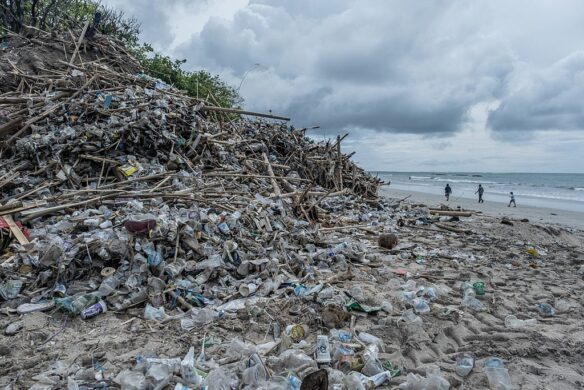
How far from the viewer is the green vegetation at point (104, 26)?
11.2 metres

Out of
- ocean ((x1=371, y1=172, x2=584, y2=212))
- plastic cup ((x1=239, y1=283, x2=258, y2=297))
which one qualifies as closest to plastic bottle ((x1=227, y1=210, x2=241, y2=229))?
plastic cup ((x1=239, y1=283, x2=258, y2=297))

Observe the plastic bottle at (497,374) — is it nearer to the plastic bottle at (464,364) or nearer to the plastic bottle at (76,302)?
the plastic bottle at (464,364)

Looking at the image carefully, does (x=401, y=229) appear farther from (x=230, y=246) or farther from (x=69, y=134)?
(x=69, y=134)

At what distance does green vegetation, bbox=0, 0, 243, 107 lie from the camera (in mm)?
11219

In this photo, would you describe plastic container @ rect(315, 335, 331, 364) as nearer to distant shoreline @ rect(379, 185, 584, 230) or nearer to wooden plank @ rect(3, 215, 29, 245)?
wooden plank @ rect(3, 215, 29, 245)

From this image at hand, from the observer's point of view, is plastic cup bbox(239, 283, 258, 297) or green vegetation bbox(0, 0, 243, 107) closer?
plastic cup bbox(239, 283, 258, 297)

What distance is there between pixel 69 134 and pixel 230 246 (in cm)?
362

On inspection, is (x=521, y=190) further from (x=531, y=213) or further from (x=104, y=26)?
(x=104, y=26)

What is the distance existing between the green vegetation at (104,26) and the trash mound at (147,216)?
7.93 feet

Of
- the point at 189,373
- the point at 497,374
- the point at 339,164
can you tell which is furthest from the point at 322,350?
the point at 339,164

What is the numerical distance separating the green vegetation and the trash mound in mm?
2416

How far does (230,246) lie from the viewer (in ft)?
14.1

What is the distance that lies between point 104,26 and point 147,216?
11.3 metres

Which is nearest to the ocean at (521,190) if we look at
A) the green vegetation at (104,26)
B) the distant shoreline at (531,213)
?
the distant shoreline at (531,213)
